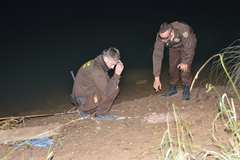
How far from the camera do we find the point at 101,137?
6578mm

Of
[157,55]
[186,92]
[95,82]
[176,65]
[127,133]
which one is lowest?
[186,92]

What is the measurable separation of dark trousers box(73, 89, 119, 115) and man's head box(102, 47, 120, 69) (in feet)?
1.51

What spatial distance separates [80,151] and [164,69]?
23.8 ft

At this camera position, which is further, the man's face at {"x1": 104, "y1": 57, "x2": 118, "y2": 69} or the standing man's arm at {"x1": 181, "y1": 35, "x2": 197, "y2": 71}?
the standing man's arm at {"x1": 181, "y1": 35, "x2": 197, "y2": 71}

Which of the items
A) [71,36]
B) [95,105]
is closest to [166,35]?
[95,105]

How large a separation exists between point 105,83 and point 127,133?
1.10m

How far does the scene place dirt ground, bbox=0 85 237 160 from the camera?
5758 mm

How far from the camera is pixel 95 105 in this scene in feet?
25.0

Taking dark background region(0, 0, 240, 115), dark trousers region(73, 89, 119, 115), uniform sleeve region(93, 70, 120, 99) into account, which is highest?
uniform sleeve region(93, 70, 120, 99)

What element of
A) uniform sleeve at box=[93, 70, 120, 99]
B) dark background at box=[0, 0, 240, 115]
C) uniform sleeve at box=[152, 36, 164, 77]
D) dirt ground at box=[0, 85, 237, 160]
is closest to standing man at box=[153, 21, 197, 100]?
uniform sleeve at box=[152, 36, 164, 77]

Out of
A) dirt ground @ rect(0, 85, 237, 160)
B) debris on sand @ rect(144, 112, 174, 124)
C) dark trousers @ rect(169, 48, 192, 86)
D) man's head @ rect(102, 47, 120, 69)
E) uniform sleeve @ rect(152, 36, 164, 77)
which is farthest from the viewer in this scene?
dark trousers @ rect(169, 48, 192, 86)

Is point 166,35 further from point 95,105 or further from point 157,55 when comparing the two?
point 95,105

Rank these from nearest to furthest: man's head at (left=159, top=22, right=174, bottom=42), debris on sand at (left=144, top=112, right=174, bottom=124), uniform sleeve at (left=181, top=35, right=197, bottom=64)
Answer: debris on sand at (left=144, top=112, right=174, bottom=124), man's head at (left=159, top=22, right=174, bottom=42), uniform sleeve at (left=181, top=35, right=197, bottom=64)

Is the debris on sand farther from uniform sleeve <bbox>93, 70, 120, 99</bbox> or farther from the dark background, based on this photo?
the dark background
